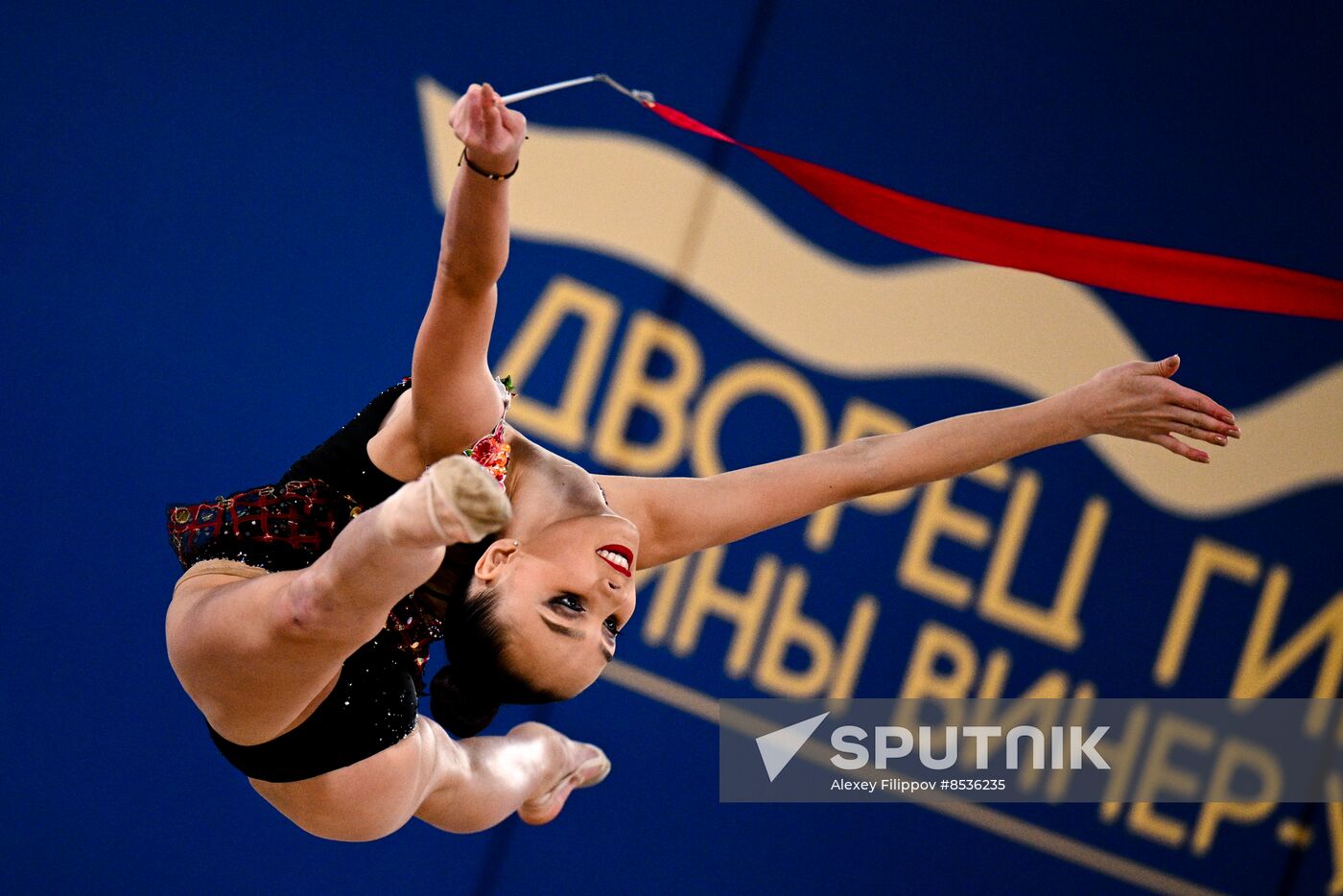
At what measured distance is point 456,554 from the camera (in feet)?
4.98

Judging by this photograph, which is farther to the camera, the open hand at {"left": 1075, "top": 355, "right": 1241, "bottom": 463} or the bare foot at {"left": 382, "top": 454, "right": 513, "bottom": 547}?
the open hand at {"left": 1075, "top": 355, "right": 1241, "bottom": 463}

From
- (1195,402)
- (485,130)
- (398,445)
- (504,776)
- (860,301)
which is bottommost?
(504,776)

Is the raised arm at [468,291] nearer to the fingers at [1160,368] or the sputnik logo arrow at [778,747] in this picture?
the fingers at [1160,368]

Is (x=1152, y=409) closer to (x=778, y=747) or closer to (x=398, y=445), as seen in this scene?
(x=398, y=445)

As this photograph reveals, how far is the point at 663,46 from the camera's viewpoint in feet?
8.23

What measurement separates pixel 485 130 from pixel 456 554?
55 cm

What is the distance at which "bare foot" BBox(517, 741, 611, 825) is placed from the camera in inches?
82.0

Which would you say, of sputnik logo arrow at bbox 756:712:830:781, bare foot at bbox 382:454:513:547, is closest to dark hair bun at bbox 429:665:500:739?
bare foot at bbox 382:454:513:547

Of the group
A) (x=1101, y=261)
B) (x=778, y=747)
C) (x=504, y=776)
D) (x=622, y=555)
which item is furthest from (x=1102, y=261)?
(x=778, y=747)

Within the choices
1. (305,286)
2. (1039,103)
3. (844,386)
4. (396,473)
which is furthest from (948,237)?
(305,286)

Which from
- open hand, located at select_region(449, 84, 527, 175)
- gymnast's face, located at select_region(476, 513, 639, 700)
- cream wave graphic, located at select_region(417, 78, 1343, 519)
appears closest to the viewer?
open hand, located at select_region(449, 84, 527, 175)

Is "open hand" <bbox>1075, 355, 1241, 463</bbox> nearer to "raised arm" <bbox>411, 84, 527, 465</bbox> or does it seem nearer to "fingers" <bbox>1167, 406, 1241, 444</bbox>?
"fingers" <bbox>1167, 406, 1241, 444</bbox>

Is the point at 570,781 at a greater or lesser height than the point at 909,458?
lesser

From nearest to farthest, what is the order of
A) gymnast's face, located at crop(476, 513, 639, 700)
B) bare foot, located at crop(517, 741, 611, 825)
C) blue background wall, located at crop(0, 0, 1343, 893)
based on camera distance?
gymnast's face, located at crop(476, 513, 639, 700) < bare foot, located at crop(517, 741, 611, 825) < blue background wall, located at crop(0, 0, 1343, 893)
